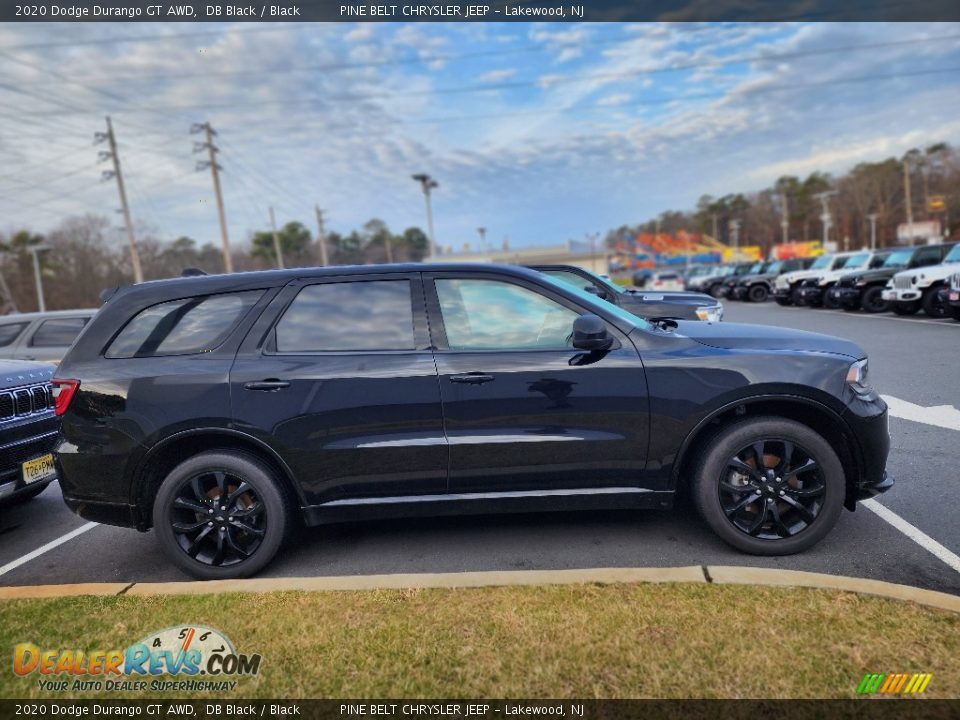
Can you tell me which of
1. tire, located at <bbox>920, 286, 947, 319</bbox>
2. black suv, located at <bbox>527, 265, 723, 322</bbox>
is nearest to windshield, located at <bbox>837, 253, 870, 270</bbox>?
tire, located at <bbox>920, 286, 947, 319</bbox>

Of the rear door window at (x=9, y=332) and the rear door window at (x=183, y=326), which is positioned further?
the rear door window at (x=9, y=332)

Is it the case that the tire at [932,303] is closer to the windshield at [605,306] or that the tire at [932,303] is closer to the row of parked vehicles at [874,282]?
the row of parked vehicles at [874,282]

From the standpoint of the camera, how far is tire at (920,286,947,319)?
13594 mm

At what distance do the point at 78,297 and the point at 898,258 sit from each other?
57.4 m

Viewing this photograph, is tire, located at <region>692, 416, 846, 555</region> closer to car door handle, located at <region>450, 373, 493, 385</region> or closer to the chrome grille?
car door handle, located at <region>450, 373, 493, 385</region>

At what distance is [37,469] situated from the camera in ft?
13.9

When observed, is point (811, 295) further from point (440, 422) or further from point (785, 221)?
point (785, 221)

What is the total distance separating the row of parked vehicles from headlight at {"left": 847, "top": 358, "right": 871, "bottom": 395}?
1173cm

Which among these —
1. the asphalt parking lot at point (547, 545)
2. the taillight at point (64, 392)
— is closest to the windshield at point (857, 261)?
the asphalt parking lot at point (547, 545)

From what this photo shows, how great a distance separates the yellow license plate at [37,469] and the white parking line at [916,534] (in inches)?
226

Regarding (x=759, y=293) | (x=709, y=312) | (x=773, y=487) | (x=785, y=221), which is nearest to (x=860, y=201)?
(x=785, y=221)

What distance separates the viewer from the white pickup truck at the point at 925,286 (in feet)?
44.7

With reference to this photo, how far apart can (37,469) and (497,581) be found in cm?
359

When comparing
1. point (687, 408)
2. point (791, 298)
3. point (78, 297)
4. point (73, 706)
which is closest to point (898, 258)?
point (791, 298)
